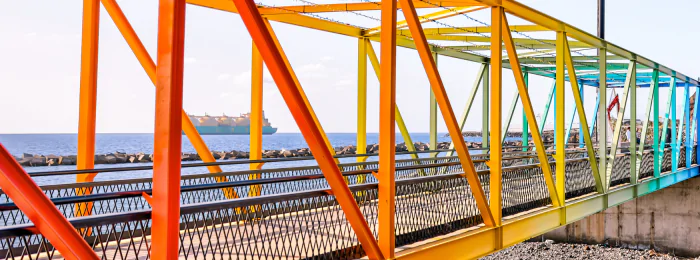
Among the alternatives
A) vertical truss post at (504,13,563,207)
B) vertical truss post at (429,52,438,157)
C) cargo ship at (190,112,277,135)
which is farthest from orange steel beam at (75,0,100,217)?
cargo ship at (190,112,277,135)

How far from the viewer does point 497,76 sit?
8859 mm

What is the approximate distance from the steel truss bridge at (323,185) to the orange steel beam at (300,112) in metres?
0.01

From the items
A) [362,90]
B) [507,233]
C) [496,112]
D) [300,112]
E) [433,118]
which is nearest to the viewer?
[300,112]

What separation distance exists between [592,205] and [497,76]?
565cm

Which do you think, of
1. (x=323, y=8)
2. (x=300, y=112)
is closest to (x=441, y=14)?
(x=323, y=8)

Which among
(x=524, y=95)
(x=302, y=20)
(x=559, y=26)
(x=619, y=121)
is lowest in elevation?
(x=619, y=121)

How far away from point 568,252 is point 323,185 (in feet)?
49.6

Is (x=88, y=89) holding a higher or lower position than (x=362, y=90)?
lower

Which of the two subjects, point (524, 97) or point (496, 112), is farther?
point (524, 97)

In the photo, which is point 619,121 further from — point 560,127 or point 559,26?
point 559,26

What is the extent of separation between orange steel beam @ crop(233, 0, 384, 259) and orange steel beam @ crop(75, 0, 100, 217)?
12.9 feet

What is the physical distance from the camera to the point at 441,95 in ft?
24.0

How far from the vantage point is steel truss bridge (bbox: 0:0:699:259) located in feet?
13.8

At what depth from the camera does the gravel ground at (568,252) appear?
23.3m
